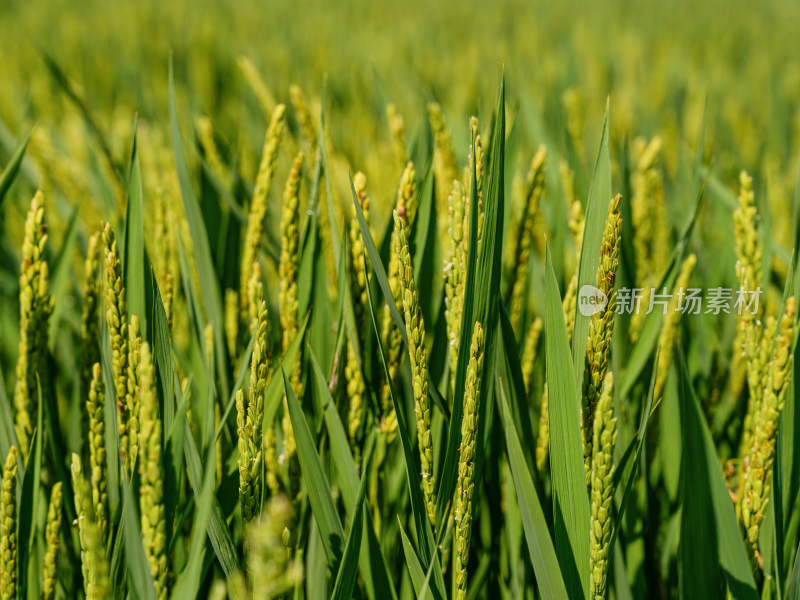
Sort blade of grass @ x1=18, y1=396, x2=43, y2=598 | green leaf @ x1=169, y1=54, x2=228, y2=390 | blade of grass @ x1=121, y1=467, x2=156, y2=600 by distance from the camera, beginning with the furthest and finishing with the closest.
Result: green leaf @ x1=169, y1=54, x2=228, y2=390
blade of grass @ x1=18, y1=396, x2=43, y2=598
blade of grass @ x1=121, y1=467, x2=156, y2=600

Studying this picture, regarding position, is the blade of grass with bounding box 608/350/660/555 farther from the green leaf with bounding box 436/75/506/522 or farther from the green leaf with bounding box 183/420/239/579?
the green leaf with bounding box 183/420/239/579

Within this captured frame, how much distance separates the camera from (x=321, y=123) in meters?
0.56

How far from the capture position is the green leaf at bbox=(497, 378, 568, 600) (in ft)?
1.22

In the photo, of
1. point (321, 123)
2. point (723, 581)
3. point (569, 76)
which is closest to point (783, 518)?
point (723, 581)

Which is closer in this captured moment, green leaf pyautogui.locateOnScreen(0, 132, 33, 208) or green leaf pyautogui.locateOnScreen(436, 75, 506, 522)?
green leaf pyautogui.locateOnScreen(436, 75, 506, 522)

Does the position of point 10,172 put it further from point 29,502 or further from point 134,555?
point 134,555

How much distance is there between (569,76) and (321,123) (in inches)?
49.5

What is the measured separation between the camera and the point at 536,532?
0.37 metres

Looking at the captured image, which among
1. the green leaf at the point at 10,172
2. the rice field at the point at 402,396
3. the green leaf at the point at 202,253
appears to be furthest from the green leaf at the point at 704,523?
the green leaf at the point at 10,172

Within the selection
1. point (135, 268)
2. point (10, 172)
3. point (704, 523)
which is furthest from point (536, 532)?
point (10, 172)

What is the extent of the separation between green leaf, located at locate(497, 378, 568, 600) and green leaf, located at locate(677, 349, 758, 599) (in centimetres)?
12

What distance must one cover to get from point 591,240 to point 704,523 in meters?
0.20

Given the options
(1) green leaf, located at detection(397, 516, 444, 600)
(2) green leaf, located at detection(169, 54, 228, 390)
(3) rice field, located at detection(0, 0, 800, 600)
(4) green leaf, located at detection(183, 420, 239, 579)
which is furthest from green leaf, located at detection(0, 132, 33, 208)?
(1) green leaf, located at detection(397, 516, 444, 600)

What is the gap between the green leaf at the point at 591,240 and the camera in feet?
1.30
